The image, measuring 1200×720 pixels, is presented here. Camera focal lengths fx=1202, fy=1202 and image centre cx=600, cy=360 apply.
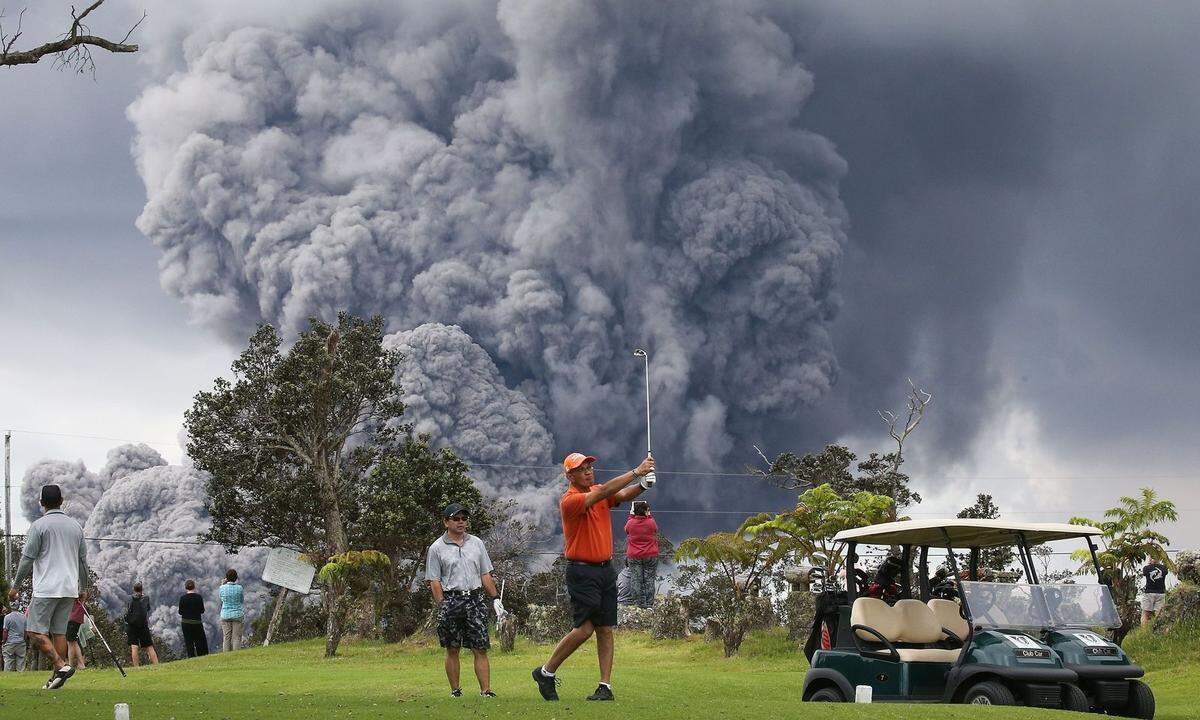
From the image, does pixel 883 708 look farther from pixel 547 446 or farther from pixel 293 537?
pixel 547 446

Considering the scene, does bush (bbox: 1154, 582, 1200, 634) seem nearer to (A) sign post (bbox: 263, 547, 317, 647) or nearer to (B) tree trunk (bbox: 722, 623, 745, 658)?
(B) tree trunk (bbox: 722, 623, 745, 658)

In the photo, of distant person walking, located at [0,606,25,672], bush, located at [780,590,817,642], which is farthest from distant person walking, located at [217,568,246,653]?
bush, located at [780,590,817,642]

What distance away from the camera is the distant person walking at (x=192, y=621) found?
24297 millimetres

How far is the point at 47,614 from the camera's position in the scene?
11711 millimetres

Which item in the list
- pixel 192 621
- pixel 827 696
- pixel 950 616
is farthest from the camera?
pixel 192 621

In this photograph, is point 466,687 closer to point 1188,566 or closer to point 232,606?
point 1188,566

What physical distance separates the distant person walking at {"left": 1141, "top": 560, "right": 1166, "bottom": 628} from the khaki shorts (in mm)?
18052

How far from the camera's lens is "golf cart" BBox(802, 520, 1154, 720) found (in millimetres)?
10609

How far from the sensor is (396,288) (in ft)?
343

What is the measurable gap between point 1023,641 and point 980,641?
1.21ft

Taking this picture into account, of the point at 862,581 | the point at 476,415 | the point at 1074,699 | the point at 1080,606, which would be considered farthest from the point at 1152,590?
the point at 476,415

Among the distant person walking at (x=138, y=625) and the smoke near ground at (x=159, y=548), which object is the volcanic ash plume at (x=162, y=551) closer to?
the smoke near ground at (x=159, y=548)

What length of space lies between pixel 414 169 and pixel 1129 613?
93.1m

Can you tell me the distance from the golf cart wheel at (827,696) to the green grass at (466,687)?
389 mm
